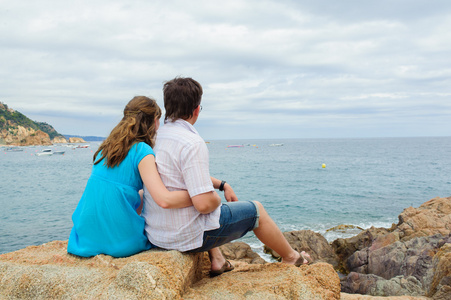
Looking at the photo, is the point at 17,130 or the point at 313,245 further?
the point at 17,130

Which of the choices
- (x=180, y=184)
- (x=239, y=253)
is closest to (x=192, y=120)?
(x=180, y=184)

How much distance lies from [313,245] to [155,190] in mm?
8739

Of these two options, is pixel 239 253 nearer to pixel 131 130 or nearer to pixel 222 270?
pixel 222 270

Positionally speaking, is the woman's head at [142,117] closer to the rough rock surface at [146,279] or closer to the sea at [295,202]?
the rough rock surface at [146,279]

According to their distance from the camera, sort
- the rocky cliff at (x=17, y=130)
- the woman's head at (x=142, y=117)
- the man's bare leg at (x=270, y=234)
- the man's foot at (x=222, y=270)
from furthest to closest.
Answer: the rocky cliff at (x=17, y=130), the man's foot at (x=222, y=270), the man's bare leg at (x=270, y=234), the woman's head at (x=142, y=117)

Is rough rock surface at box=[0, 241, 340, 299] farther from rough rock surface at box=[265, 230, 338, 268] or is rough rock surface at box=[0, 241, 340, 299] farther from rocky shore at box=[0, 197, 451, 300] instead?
rough rock surface at box=[265, 230, 338, 268]

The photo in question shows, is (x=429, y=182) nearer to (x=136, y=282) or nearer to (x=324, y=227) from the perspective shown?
(x=324, y=227)

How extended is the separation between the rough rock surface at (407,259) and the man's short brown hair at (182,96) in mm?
3412

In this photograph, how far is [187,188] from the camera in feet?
10.0

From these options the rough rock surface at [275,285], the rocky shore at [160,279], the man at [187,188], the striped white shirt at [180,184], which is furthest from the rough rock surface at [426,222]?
the striped white shirt at [180,184]

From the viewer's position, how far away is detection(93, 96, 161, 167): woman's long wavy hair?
3.17 metres

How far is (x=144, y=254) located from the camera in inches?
129

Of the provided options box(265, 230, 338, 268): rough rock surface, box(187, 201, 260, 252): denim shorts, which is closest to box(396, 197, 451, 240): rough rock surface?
box(265, 230, 338, 268): rough rock surface

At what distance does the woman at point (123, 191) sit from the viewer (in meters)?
3.14
